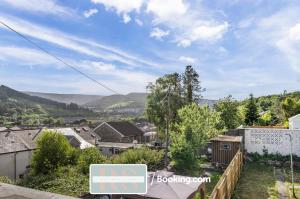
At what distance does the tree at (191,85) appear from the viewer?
3879 cm

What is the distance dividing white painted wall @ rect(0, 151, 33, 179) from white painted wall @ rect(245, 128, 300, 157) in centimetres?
2143

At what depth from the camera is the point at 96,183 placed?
A: 13.1ft

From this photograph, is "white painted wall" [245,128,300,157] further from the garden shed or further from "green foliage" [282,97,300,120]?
"green foliage" [282,97,300,120]

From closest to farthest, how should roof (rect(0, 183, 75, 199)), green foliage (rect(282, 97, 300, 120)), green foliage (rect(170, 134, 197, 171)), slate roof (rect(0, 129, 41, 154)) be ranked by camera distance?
roof (rect(0, 183, 75, 199))
green foliage (rect(170, 134, 197, 171))
slate roof (rect(0, 129, 41, 154))
green foliage (rect(282, 97, 300, 120))

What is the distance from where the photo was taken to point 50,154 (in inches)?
875

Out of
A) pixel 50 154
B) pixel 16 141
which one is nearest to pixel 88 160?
pixel 50 154

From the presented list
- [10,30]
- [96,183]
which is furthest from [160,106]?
[96,183]

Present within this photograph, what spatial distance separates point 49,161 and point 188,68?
24.2 meters

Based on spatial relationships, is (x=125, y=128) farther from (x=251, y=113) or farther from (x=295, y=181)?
(x=295, y=181)

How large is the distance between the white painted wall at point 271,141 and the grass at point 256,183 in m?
2.23

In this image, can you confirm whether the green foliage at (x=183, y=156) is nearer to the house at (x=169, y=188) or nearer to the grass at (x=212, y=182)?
the grass at (x=212, y=182)

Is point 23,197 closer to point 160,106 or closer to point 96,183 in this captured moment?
point 96,183

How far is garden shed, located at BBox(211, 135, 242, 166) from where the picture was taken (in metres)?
19.2

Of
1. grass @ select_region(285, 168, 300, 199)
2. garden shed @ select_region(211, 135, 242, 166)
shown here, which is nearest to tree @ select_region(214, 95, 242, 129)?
garden shed @ select_region(211, 135, 242, 166)
